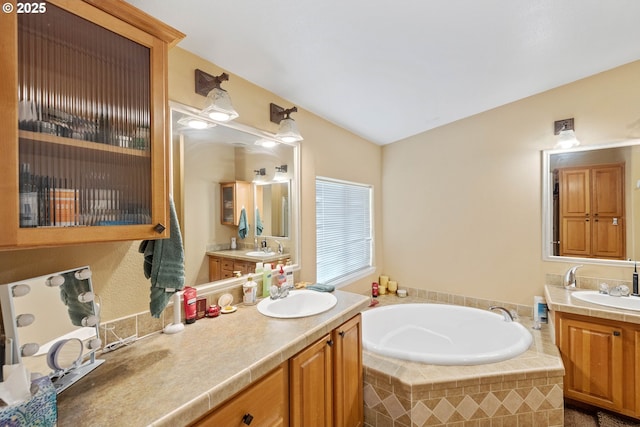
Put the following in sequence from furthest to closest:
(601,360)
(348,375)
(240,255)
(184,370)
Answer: (601,360), (240,255), (348,375), (184,370)

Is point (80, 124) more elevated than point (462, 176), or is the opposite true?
point (462, 176)

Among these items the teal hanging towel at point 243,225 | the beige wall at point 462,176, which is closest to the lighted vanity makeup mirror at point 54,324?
the teal hanging towel at point 243,225

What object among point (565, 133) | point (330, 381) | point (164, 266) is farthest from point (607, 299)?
point (164, 266)

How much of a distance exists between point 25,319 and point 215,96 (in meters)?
1.20

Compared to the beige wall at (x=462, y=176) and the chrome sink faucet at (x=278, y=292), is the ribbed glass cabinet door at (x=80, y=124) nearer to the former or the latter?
the beige wall at (x=462, y=176)

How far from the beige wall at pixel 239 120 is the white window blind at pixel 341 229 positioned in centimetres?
15

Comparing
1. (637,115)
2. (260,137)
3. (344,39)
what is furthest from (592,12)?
(260,137)

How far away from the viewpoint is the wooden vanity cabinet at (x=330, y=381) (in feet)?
4.12

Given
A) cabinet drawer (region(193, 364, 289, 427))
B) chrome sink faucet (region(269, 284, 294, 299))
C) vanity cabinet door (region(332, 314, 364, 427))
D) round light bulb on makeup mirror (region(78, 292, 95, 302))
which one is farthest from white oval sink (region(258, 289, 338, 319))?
round light bulb on makeup mirror (region(78, 292, 95, 302))

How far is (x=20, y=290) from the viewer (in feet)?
2.93

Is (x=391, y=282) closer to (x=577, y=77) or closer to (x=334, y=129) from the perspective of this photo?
(x=334, y=129)

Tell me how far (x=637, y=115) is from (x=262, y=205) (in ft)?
10.5

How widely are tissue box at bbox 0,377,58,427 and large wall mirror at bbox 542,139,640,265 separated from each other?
346 cm

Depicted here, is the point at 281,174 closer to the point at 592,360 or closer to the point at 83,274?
the point at 83,274
